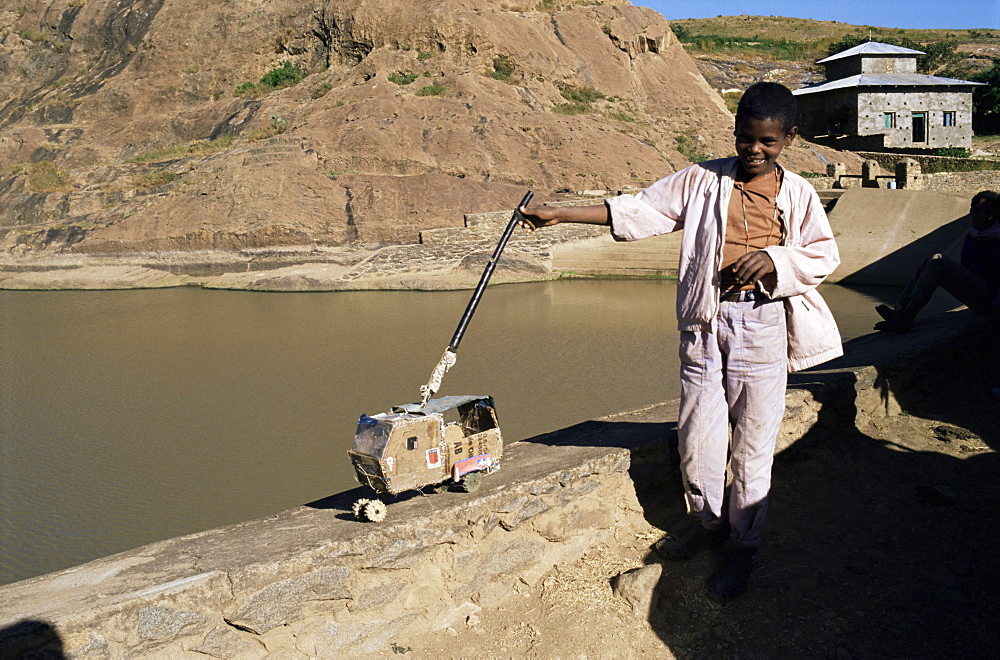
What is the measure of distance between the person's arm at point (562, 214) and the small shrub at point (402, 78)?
18.9 meters

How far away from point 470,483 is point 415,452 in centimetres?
23

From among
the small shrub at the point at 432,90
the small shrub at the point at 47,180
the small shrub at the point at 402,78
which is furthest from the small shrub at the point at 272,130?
the small shrub at the point at 47,180

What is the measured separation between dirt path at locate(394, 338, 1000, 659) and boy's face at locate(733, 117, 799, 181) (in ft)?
4.17

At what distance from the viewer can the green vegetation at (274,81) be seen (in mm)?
22531

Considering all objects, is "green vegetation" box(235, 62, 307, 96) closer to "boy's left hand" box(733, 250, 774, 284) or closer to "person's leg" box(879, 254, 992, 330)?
"person's leg" box(879, 254, 992, 330)

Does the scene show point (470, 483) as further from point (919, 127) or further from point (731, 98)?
point (731, 98)

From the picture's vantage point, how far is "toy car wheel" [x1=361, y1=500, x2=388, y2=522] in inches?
93.1

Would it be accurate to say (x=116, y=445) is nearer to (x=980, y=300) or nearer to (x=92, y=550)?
(x=92, y=550)

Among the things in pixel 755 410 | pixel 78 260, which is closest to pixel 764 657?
pixel 755 410

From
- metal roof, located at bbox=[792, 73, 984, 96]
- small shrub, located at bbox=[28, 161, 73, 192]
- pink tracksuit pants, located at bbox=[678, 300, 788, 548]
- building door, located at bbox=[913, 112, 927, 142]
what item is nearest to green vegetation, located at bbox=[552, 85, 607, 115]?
metal roof, located at bbox=[792, 73, 984, 96]

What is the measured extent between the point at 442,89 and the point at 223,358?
12936 mm

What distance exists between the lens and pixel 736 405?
2.57 meters

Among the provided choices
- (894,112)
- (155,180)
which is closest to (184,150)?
(155,180)

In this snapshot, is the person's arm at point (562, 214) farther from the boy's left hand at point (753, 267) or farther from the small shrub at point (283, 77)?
the small shrub at point (283, 77)
